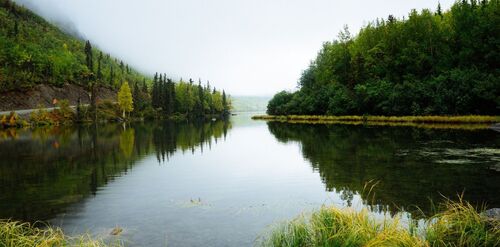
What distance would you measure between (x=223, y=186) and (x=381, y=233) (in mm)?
13079

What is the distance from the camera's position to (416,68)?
282ft

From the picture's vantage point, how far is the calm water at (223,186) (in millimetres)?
13781

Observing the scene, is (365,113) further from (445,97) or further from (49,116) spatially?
(49,116)

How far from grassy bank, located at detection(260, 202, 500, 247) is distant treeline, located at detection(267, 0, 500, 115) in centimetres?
5677

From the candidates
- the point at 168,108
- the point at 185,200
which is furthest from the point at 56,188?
the point at 168,108

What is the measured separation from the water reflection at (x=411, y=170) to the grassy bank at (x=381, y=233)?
140 inches

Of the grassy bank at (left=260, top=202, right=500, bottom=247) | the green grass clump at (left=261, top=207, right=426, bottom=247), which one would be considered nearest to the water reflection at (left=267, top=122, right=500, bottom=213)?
the grassy bank at (left=260, top=202, right=500, bottom=247)

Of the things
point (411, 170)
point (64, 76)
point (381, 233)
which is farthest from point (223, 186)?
point (64, 76)

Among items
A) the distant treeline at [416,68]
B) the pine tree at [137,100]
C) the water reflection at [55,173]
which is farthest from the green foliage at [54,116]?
the water reflection at [55,173]

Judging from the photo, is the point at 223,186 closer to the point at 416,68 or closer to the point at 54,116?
the point at 416,68

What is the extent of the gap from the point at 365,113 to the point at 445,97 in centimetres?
1853

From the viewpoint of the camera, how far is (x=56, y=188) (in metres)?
20.2

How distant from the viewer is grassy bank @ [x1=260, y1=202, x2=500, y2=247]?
8.16m

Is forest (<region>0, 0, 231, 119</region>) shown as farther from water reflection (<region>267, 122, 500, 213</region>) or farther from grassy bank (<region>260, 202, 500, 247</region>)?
grassy bank (<region>260, 202, 500, 247</region>)
